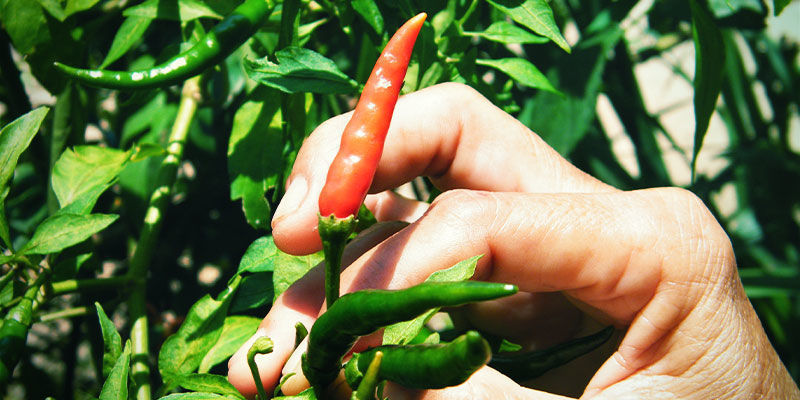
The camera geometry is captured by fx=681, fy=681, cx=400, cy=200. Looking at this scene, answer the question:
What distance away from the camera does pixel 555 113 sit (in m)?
1.04

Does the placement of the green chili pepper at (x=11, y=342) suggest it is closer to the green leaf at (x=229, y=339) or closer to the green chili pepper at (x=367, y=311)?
the green leaf at (x=229, y=339)

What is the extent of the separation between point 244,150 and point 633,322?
0.53m

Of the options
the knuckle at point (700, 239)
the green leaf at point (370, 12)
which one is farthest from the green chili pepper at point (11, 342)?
the knuckle at point (700, 239)

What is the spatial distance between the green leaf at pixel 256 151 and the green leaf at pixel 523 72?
269 millimetres

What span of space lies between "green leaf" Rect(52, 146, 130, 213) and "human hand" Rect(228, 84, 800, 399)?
0.23 metres

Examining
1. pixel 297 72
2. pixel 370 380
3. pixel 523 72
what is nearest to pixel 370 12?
pixel 297 72

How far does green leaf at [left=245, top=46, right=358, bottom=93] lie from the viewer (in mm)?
737

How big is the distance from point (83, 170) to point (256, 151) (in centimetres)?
22

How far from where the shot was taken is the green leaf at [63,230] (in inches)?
28.3

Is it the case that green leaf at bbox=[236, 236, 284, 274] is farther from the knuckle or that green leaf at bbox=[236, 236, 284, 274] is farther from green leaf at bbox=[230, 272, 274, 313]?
the knuckle

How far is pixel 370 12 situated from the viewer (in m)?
0.76

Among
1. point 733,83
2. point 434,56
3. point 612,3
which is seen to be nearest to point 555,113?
point 612,3

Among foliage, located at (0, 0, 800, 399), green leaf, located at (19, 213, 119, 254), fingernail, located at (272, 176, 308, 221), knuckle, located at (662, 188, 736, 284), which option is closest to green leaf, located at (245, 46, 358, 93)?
foliage, located at (0, 0, 800, 399)

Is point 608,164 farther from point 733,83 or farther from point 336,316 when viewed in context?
point 336,316
